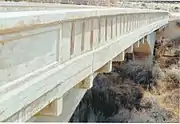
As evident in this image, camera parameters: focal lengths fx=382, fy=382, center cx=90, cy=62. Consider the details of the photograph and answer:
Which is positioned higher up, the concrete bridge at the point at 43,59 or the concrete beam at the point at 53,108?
the concrete bridge at the point at 43,59

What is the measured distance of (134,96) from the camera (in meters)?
18.7

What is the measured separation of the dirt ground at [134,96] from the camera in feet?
53.1

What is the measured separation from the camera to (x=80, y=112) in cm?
1478

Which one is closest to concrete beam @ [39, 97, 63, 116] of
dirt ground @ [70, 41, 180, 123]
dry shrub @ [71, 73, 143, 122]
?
dirt ground @ [70, 41, 180, 123]

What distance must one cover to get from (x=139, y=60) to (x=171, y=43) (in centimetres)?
403

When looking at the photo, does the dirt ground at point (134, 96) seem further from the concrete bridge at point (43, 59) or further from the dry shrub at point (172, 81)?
the concrete bridge at point (43, 59)

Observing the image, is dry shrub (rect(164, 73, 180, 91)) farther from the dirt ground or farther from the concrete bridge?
the concrete bridge

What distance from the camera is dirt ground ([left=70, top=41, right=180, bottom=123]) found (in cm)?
1618

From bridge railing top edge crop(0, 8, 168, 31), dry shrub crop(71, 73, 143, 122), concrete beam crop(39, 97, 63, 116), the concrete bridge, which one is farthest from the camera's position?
dry shrub crop(71, 73, 143, 122)

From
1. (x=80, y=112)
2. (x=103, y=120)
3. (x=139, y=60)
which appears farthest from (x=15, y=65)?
(x=139, y=60)

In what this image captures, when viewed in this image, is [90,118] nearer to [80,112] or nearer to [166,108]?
[80,112]

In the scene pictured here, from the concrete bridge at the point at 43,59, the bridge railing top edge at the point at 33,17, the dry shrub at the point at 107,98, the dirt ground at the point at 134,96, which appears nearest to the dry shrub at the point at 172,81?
the dirt ground at the point at 134,96

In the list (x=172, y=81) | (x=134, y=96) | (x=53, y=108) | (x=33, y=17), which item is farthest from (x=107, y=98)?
(x=33, y=17)

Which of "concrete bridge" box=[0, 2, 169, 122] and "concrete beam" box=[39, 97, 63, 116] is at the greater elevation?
"concrete bridge" box=[0, 2, 169, 122]
